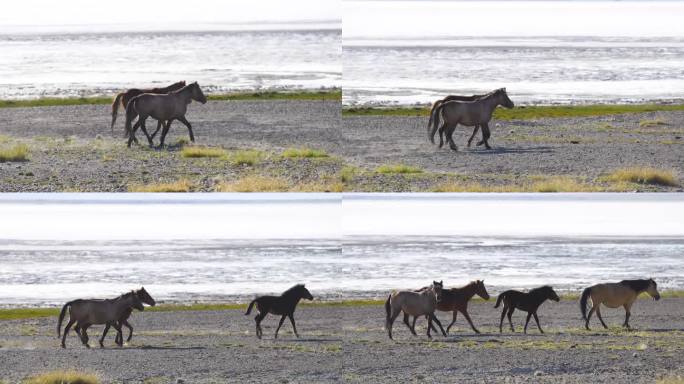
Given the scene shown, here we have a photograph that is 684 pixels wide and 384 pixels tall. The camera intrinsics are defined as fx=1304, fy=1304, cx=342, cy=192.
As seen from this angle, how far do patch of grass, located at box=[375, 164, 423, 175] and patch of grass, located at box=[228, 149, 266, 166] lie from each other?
60.5 inches

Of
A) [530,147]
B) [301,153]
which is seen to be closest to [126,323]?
[301,153]

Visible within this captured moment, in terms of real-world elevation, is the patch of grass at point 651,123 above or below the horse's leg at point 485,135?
below

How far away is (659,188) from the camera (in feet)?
52.9

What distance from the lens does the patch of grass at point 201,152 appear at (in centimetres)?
1475

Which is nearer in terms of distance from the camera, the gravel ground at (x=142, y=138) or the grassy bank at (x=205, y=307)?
the gravel ground at (x=142, y=138)

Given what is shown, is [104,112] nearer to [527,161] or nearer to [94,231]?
[527,161]

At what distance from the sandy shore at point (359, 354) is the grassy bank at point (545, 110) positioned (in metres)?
3.87

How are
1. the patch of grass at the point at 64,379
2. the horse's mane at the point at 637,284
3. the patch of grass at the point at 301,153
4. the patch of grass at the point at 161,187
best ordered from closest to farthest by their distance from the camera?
the patch of grass at the point at 64,379
the patch of grass at the point at 161,187
the patch of grass at the point at 301,153
the horse's mane at the point at 637,284

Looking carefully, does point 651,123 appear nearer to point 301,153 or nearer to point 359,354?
point 301,153

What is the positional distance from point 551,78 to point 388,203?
4.60m

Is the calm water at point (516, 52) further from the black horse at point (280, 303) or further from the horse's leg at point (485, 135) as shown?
the horse's leg at point (485, 135)

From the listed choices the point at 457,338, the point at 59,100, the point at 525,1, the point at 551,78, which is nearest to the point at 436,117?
the point at 457,338

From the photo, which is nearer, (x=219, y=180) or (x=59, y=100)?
(x=219, y=180)

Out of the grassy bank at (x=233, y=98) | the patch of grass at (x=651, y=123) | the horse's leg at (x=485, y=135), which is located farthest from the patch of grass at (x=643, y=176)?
the grassy bank at (x=233, y=98)
